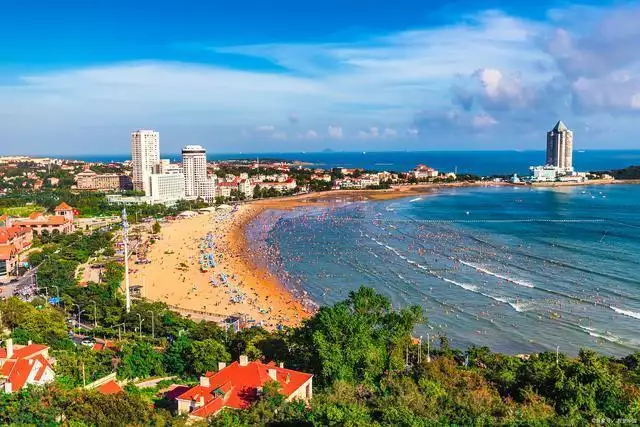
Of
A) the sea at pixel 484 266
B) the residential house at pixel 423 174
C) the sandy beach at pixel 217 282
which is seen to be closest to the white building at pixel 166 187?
the sea at pixel 484 266

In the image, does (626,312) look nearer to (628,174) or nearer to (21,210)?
(21,210)

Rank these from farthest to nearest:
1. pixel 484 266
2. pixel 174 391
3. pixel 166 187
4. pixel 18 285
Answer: pixel 166 187, pixel 484 266, pixel 18 285, pixel 174 391

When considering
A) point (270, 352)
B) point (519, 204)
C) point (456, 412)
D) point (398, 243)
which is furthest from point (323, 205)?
point (456, 412)

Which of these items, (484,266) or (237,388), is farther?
(484,266)

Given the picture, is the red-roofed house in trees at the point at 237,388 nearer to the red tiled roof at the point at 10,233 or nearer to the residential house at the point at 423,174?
the red tiled roof at the point at 10,233

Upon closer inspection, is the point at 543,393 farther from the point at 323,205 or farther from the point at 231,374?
the point at 323,205

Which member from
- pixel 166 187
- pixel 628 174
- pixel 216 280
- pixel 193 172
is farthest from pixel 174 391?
pixel 628 174
